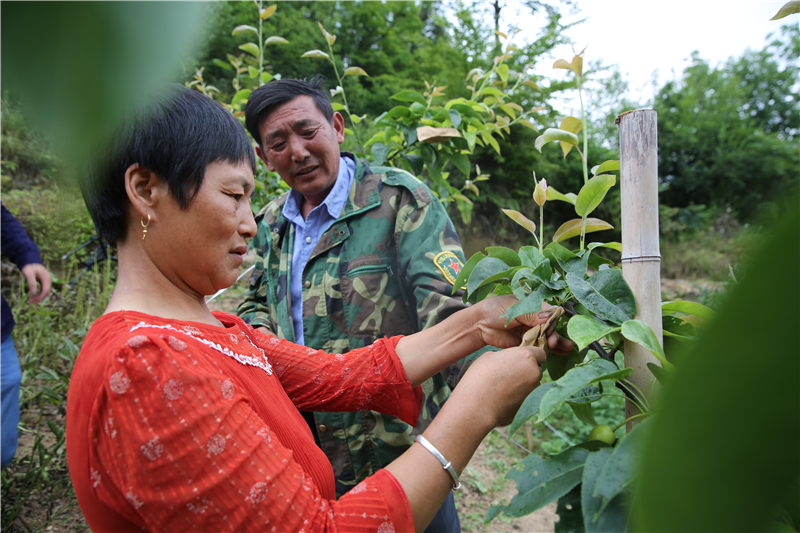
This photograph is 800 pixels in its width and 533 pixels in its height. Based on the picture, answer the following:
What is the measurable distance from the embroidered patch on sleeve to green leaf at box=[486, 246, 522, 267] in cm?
50

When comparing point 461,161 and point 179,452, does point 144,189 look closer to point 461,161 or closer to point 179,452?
point 179,452

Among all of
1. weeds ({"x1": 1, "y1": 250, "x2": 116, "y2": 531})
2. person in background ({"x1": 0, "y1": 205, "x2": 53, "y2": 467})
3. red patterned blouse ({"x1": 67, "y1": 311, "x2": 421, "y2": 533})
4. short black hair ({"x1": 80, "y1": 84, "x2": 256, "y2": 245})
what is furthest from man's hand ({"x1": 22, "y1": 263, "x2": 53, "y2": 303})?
red patterned blouse ({"x1": 67, "y1": 311, "x2": 421, "y2": 533})

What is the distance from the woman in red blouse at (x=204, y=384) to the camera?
754mm

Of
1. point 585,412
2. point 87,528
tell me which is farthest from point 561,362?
point 87,528

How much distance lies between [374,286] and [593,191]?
3.24 ft

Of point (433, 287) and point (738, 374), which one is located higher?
point (738, 374)

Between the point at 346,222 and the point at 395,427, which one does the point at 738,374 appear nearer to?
the point at 395,427

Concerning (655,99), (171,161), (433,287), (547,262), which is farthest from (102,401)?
(655,99)

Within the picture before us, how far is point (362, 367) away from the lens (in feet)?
4.27

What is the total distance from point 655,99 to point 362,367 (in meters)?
15.0

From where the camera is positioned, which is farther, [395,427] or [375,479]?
[395,427]

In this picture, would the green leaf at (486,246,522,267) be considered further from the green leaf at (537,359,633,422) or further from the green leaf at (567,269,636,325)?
the green leaf at (537,359,633,422)

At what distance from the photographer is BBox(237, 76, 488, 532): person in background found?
171 centimetres

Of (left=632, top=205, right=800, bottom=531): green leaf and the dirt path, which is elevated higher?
(left=632, top=205, right=800, bottom=531): green leaf
